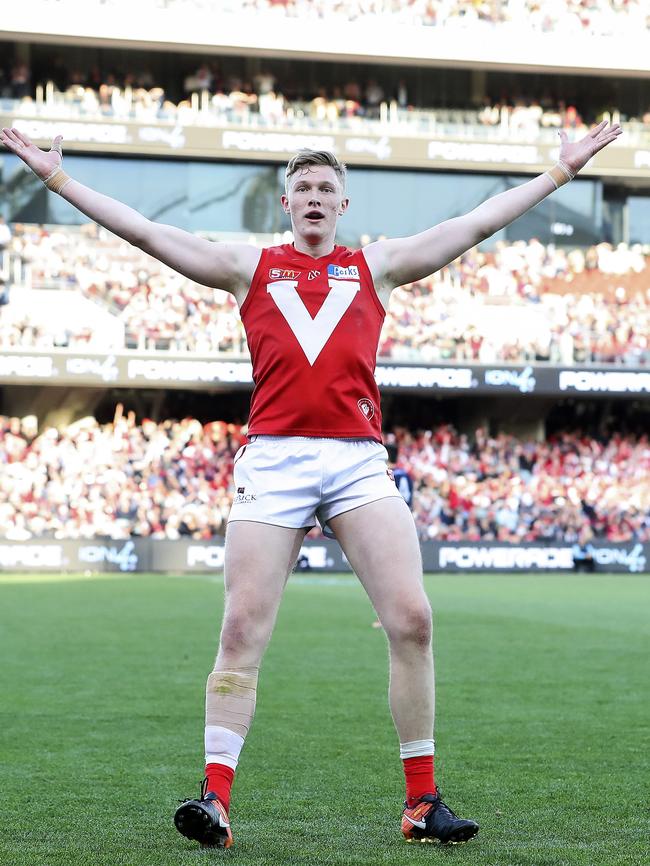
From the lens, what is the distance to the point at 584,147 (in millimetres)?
5445

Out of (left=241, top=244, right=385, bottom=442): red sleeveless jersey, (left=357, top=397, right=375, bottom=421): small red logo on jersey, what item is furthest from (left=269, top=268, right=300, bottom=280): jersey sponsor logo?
(left=357, top=397, right=375, bottom=421): small red logo on jersey

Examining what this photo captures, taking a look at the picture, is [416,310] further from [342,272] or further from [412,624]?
[412,624]

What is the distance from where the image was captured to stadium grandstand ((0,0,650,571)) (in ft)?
102

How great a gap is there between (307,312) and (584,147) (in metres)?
1.40

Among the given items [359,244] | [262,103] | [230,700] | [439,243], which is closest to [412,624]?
[230,700]

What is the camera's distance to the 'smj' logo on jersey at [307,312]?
4.97 m

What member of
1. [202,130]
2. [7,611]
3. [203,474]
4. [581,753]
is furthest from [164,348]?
[581,753]

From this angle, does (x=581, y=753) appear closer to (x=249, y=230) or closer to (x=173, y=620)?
(x=173, y=620)

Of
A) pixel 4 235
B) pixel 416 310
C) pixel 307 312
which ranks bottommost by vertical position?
pixel 307 312

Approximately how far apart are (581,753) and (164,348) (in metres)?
26.2

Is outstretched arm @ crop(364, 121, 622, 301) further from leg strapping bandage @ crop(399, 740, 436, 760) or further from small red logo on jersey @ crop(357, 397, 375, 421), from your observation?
leg strapping bandage @ crop(399, 740, 436, 760)

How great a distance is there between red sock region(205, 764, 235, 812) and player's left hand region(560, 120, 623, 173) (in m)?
2.73

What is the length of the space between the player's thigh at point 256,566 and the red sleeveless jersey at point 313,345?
380 millimetres

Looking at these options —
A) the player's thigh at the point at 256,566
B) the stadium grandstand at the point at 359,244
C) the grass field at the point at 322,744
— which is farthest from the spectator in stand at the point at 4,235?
the player's thigh at the point at 256,566
